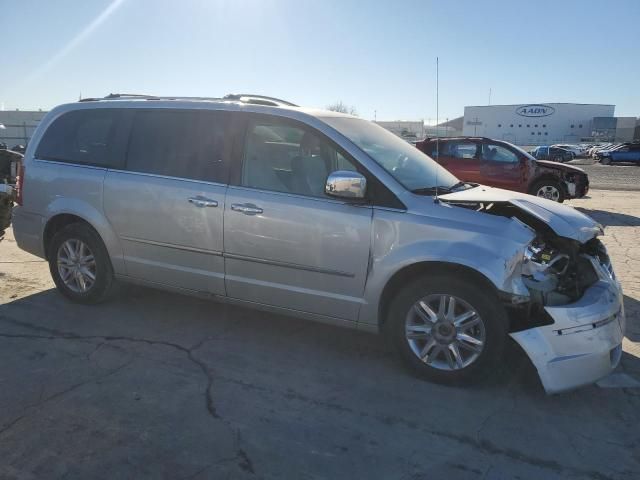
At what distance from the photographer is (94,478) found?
265cm

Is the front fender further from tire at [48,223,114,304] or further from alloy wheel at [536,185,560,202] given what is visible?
alloy wheel at [536,185,560,202]

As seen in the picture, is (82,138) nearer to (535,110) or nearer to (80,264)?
(80,264)

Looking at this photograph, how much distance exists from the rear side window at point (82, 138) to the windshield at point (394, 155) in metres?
2.10

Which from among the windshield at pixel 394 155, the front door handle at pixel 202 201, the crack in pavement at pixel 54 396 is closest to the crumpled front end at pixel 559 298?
the windshield at pixel 394 155

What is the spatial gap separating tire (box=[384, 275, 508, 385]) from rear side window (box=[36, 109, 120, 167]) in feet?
9.55

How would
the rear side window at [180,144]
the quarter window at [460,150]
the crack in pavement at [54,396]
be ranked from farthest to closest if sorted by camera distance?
the quarter window at [460,150]
the rear side window at [180,144]
the crack in pavement at [54,396]

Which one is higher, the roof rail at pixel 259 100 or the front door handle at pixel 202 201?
the roof rail at pixel 259 100

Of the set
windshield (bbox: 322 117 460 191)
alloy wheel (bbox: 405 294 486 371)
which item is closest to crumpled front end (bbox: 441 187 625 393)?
alloy wheel (bbox: 405 294 486 371)

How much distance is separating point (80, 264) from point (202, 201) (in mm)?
1630

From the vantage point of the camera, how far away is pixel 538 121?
95500mm

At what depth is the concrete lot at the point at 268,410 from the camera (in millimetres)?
2807

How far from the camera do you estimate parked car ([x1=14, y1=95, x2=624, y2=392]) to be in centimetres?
346

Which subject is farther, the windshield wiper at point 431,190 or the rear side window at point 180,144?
the rear side window at point 180,144

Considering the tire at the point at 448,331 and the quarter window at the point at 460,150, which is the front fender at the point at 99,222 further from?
the quarter window at the point at 460,150
